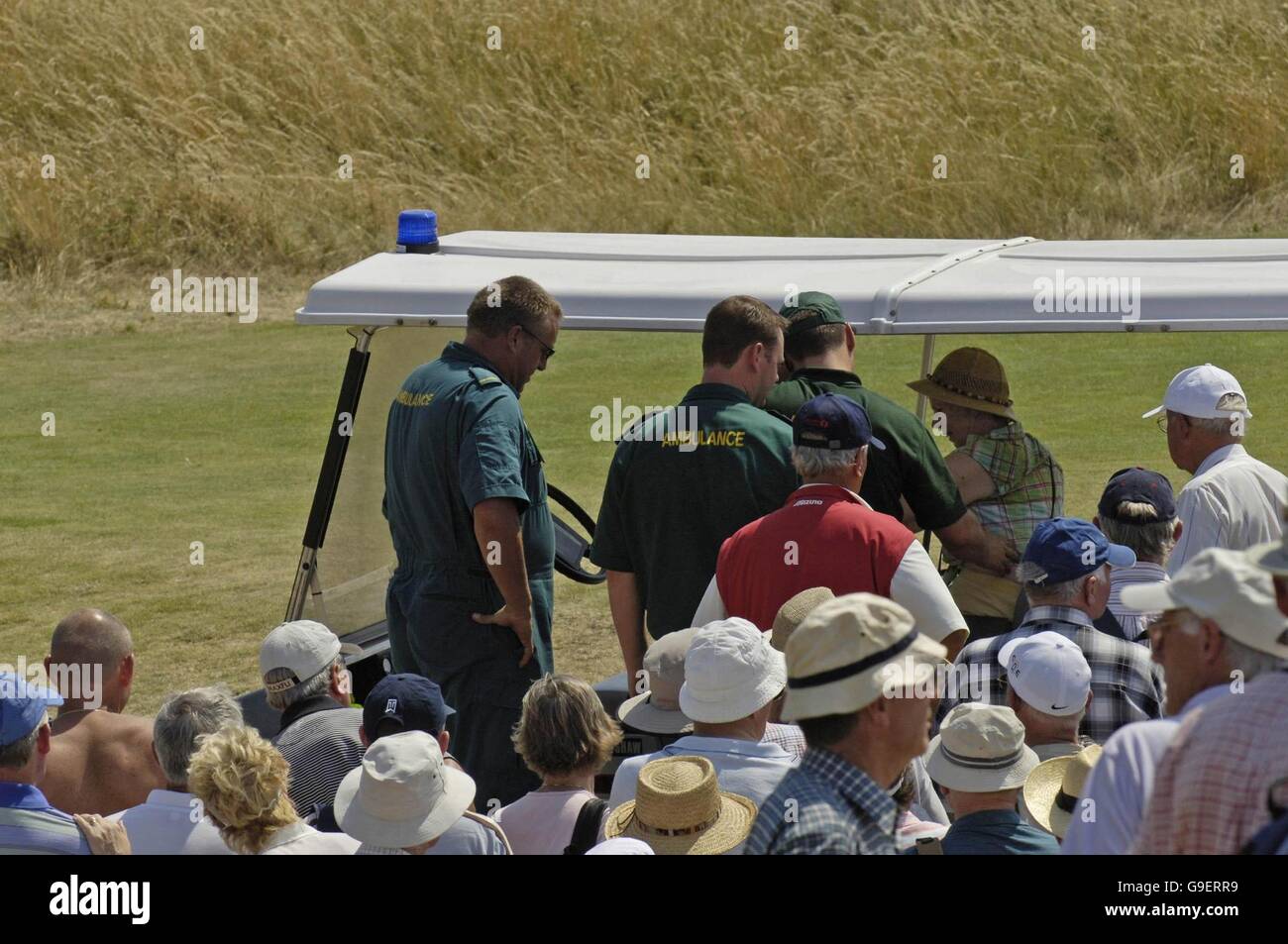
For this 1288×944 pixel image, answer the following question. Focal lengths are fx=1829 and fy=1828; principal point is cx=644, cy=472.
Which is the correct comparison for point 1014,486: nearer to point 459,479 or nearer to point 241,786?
point 459,479

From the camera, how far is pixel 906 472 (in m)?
5.19

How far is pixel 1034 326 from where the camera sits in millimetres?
5223

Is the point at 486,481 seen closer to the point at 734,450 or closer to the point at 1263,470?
the point at 734,450

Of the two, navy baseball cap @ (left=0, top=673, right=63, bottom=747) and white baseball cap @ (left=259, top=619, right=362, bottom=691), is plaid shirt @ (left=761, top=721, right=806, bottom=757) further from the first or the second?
navy baseball cap @ (left=0, top=673, right=63, bottom=747)

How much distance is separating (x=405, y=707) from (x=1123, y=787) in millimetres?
2100

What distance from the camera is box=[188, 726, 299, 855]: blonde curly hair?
12.7 ft

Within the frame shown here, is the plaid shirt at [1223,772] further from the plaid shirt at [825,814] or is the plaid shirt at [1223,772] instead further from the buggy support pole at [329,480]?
the buggy support pole at [329,480]

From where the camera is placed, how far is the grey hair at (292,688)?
16.9 ft

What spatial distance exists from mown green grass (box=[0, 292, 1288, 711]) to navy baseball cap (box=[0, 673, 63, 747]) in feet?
7.39

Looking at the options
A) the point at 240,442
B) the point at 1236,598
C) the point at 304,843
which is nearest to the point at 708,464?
the point at 304,843

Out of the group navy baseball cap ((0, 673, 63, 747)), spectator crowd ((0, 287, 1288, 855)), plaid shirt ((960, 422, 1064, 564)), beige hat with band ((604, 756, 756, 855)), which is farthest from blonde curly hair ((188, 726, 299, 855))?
plaid shirt ((960, 422, 1064, 564))

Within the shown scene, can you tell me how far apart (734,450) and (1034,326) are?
0.93 m

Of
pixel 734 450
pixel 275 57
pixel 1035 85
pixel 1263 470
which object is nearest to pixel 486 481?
pixel 734 450

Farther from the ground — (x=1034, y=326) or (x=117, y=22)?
(x=117, y=22)
